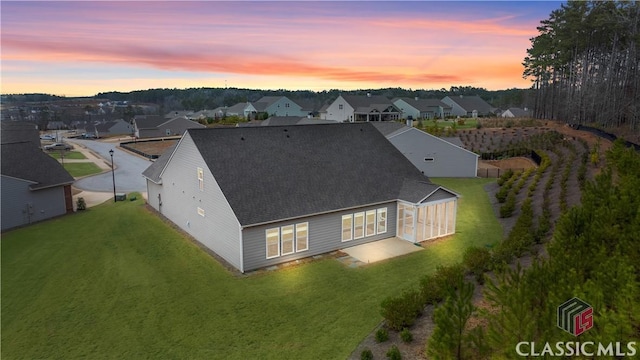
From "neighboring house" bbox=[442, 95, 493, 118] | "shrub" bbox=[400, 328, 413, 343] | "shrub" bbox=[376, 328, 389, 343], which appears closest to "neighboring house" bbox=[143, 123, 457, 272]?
"shrub" bbox=[376, 328, 389, 343]

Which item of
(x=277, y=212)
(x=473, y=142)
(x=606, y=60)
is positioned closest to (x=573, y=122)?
(x=606, y=60)

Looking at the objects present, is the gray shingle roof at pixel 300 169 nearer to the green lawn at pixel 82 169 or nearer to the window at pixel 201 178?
the window at pixel 201 178

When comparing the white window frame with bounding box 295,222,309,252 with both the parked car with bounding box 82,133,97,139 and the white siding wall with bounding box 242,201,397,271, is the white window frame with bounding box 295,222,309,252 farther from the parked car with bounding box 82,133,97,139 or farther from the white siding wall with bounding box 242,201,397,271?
the parked car with bounding box 82,133,97,139

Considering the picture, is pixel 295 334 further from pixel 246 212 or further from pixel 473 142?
pixel 473 142

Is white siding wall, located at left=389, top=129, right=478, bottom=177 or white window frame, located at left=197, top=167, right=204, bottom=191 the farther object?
white siding wall, located at left=389, top=129, right=478, bottom=177

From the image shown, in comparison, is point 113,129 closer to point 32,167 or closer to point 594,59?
point 32,167

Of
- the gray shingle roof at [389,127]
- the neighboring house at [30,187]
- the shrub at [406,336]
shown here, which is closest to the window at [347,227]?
the shrub at [406,336]
